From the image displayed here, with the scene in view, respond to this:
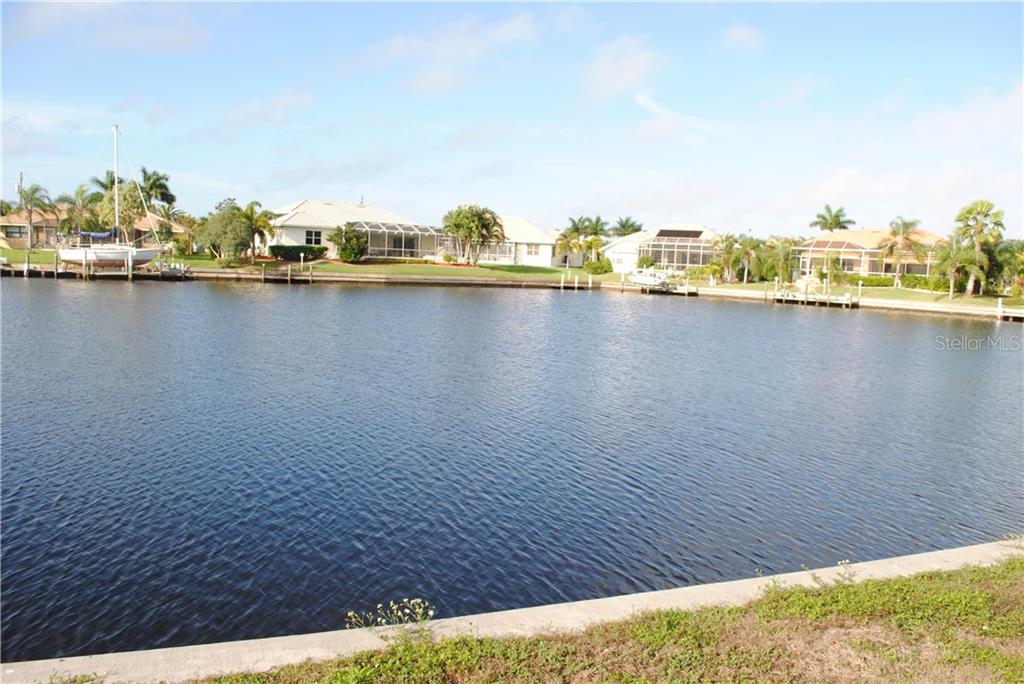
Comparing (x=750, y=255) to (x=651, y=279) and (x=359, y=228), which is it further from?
(x=359, y=228)

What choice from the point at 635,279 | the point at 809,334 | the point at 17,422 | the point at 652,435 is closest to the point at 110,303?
the point at 17,422

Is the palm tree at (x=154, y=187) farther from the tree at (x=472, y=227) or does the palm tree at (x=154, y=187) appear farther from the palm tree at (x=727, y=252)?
the palm tree at (x=727, y=252)

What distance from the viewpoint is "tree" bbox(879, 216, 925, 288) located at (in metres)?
82.4

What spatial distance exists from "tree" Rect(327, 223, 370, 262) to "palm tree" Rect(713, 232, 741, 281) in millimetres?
42106

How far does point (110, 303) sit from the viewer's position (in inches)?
2004

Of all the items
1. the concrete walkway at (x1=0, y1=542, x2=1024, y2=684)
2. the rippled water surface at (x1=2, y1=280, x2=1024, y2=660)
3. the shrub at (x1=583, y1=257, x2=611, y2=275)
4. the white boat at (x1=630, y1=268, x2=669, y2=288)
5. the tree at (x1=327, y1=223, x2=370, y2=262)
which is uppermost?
the tree at (x1=327, y1=223, x2=370, y2=262)

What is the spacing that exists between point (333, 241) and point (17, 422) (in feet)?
227

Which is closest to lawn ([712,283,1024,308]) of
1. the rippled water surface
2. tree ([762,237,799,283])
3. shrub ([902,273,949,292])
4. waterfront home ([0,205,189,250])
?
shrub ([902,273,949,292])

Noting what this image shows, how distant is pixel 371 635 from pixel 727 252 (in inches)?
3435

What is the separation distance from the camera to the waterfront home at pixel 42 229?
9588cm

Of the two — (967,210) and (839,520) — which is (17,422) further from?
(967,210)

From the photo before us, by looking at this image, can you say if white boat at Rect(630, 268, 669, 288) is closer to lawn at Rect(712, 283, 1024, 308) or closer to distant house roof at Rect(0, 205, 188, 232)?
lawn at Rect(712, 283, 1024, 308)

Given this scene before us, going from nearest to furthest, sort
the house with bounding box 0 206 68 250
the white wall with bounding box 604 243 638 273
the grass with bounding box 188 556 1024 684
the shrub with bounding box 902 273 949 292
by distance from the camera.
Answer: the grass with bounding box 188 556 1024 684, the shrub with bounding box 902 273 949 292, the house with bounding box 0 206 68 250, the white wall with bounding box 604 243 638 273

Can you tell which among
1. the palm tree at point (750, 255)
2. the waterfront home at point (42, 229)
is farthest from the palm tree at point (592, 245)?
the waterfront home at point (42, 229)
